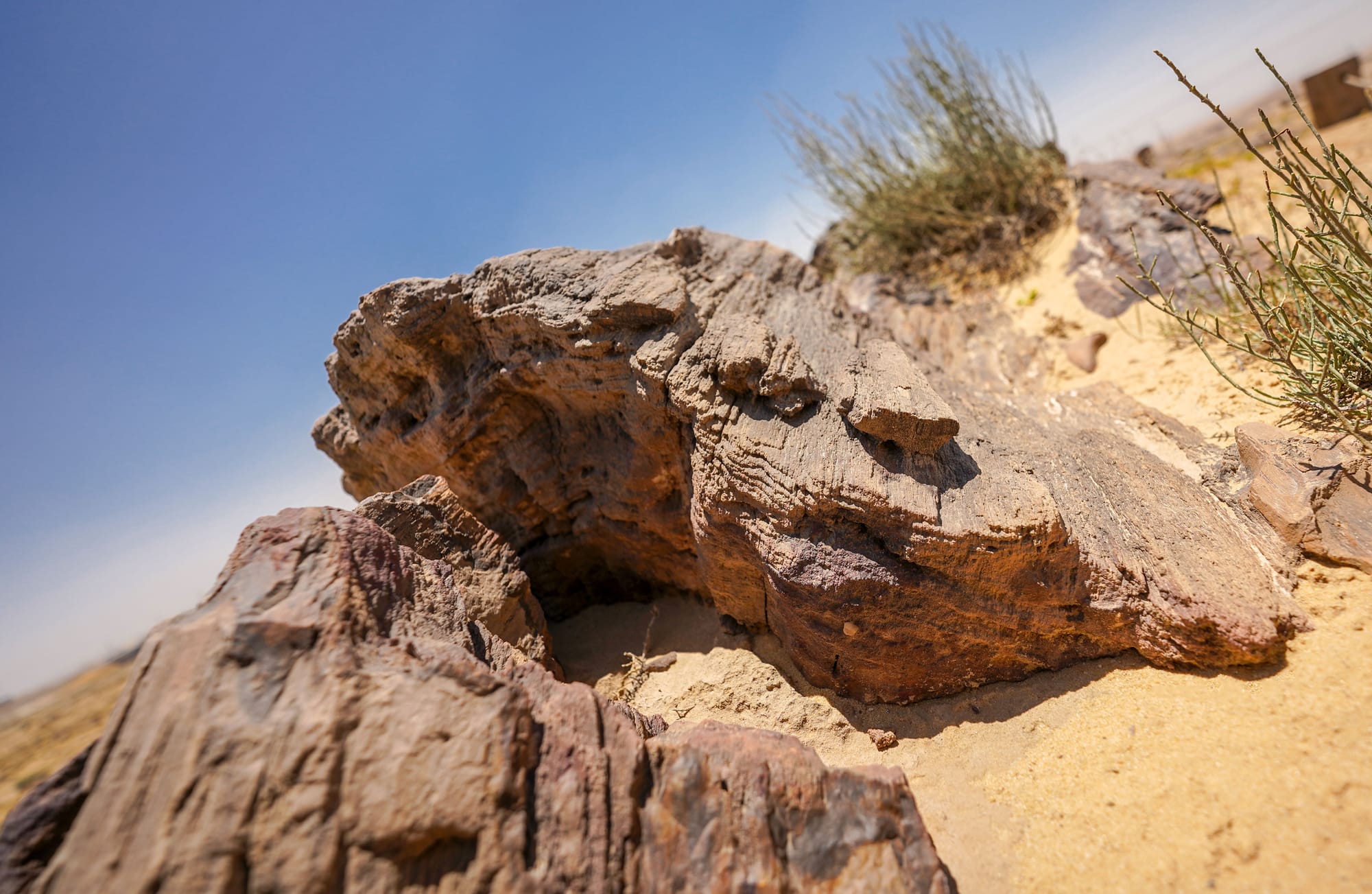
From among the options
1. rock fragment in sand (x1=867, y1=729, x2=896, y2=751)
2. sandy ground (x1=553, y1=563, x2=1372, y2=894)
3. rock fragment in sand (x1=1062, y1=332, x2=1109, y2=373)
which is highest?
rock fragment in sand (x1=1062, y1=332, x2=1109, y2=373)

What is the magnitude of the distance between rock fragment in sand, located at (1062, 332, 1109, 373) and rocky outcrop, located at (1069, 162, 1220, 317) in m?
0.38

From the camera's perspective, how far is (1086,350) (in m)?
5.02

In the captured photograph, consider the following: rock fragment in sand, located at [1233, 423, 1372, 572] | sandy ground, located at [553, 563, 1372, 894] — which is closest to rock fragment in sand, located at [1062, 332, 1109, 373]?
rock fragment in sand, located at [1233, 423, 1372, 572]

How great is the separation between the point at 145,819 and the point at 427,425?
2.64 meters

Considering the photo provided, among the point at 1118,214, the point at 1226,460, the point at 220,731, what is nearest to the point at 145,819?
the point at 220,731

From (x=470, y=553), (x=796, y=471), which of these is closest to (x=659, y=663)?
(x=470, y=553)

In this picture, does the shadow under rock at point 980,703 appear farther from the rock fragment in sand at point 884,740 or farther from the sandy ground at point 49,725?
the sandy ground at point 49,725

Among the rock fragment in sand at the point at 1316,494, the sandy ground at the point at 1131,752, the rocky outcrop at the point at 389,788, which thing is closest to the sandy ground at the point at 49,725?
the rocky outcrop at the point at 389,788

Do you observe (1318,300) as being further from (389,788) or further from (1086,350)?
(389,788)

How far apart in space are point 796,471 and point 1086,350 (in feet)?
12.0

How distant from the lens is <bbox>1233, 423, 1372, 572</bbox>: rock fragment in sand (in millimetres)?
2541

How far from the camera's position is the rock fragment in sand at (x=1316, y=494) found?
2.54m

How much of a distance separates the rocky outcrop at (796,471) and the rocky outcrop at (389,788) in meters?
0.98

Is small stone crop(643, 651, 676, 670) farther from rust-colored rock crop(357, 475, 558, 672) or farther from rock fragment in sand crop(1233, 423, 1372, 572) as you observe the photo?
rock fragment in sand crop(1233, 423, 1372, 572)
